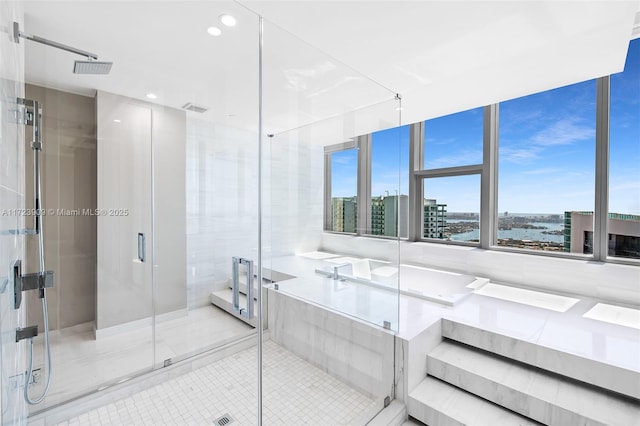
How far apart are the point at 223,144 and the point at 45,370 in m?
2.08

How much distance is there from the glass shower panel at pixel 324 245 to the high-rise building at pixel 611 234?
1998mm

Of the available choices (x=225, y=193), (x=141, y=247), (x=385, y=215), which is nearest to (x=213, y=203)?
(x=225, y=193)

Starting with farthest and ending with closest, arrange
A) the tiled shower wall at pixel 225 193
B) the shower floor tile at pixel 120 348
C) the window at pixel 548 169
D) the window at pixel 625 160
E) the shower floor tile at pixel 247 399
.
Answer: the window at pixel 548 169, the window at pixel 625 160, the tiled shower wall at pixel 225 193, the shower floor tile at pixel 120 348, the shower floor tile at pixel 247 399

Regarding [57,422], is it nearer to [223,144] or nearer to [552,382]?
[223,144]

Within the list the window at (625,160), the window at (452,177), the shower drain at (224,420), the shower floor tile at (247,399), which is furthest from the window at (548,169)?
the shower drain at (224,420)

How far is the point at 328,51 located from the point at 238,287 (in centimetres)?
201

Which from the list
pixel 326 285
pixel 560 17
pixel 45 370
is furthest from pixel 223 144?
pixel 560 17

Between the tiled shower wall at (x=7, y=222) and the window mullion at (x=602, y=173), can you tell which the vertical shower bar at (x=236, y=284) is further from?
the window mullion at (x=602, y=173)

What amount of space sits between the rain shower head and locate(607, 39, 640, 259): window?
4482 mm

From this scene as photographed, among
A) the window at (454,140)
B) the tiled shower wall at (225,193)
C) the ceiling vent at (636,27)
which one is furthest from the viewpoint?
the window at (454,140)

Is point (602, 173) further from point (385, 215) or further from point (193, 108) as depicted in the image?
point (193, 108)

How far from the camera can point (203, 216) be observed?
2.57m

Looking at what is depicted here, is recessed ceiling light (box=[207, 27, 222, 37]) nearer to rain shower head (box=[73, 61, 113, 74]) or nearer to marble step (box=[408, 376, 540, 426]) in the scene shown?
rain shower head (box=[73, 61, 113, 74])

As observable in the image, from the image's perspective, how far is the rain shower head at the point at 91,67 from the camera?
197cm
